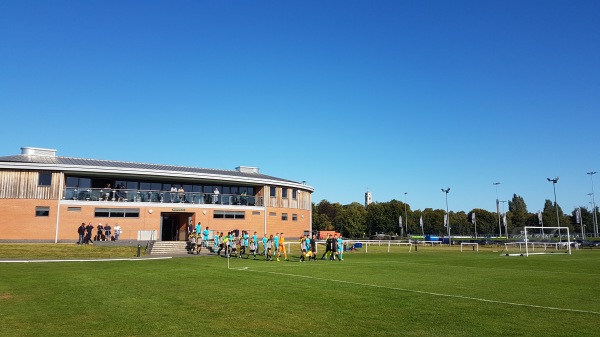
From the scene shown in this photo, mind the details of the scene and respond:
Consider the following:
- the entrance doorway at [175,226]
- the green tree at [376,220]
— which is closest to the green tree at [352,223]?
the green tree at [376,220]

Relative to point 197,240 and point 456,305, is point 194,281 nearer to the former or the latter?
point 456,305

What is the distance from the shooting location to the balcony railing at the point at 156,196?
135 feet

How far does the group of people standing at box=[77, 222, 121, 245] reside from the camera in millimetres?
37944

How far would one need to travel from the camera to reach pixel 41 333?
329 inches

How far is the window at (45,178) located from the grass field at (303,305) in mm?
24894

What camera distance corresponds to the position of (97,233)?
39.8 meters

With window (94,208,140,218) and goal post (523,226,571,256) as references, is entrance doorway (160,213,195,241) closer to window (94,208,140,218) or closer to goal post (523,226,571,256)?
window (94,208,140,218)

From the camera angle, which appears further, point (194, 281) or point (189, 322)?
point (194, 281)

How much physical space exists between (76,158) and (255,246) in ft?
86.2

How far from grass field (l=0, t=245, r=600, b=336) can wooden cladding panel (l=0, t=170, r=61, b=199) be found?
2456 cm

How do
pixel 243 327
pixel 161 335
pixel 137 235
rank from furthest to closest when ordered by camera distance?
pixel 137 235 < pixel 243 327 < pixel 161 335

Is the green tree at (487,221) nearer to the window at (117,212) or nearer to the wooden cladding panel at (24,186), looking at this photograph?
the window at (117,212)

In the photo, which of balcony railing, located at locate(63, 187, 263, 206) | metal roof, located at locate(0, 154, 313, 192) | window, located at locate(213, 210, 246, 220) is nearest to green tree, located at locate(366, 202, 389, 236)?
metal roof, located at locate(0, 154, 313, 192)

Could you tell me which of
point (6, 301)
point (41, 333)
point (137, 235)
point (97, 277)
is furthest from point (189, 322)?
point (137, 235)
